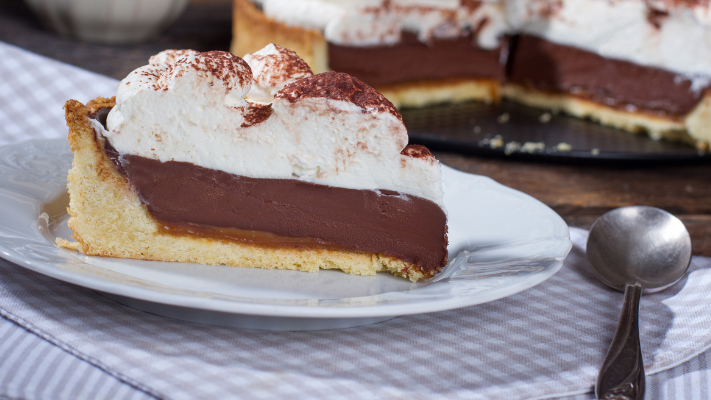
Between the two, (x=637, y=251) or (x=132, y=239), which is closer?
(x=132, y=239)

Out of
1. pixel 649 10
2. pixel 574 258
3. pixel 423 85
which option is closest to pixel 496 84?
pixel 423 85

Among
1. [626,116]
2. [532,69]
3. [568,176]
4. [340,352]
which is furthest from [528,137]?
[340,352]

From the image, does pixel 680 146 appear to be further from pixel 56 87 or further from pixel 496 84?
pixel 56 87

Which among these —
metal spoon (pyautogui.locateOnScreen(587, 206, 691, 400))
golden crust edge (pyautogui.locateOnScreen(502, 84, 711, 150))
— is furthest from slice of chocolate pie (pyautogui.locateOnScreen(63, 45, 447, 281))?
golden crust edge (pyautogui.locateOnScreen(502, 84, 711, 150))

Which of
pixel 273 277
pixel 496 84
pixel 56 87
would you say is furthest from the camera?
pixel 496 84

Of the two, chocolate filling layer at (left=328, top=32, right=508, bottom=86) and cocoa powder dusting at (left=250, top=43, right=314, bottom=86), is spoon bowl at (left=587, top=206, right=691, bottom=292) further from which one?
chocolate filling layer at (left=328, top=32, right=508, bottom=86)

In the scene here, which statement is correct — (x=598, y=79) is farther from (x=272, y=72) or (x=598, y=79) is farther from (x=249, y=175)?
(x=249, y=175)

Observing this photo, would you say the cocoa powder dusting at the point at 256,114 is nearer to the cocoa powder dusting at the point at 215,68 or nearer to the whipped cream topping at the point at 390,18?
the cocoa powder dusting at the point at 215,68
